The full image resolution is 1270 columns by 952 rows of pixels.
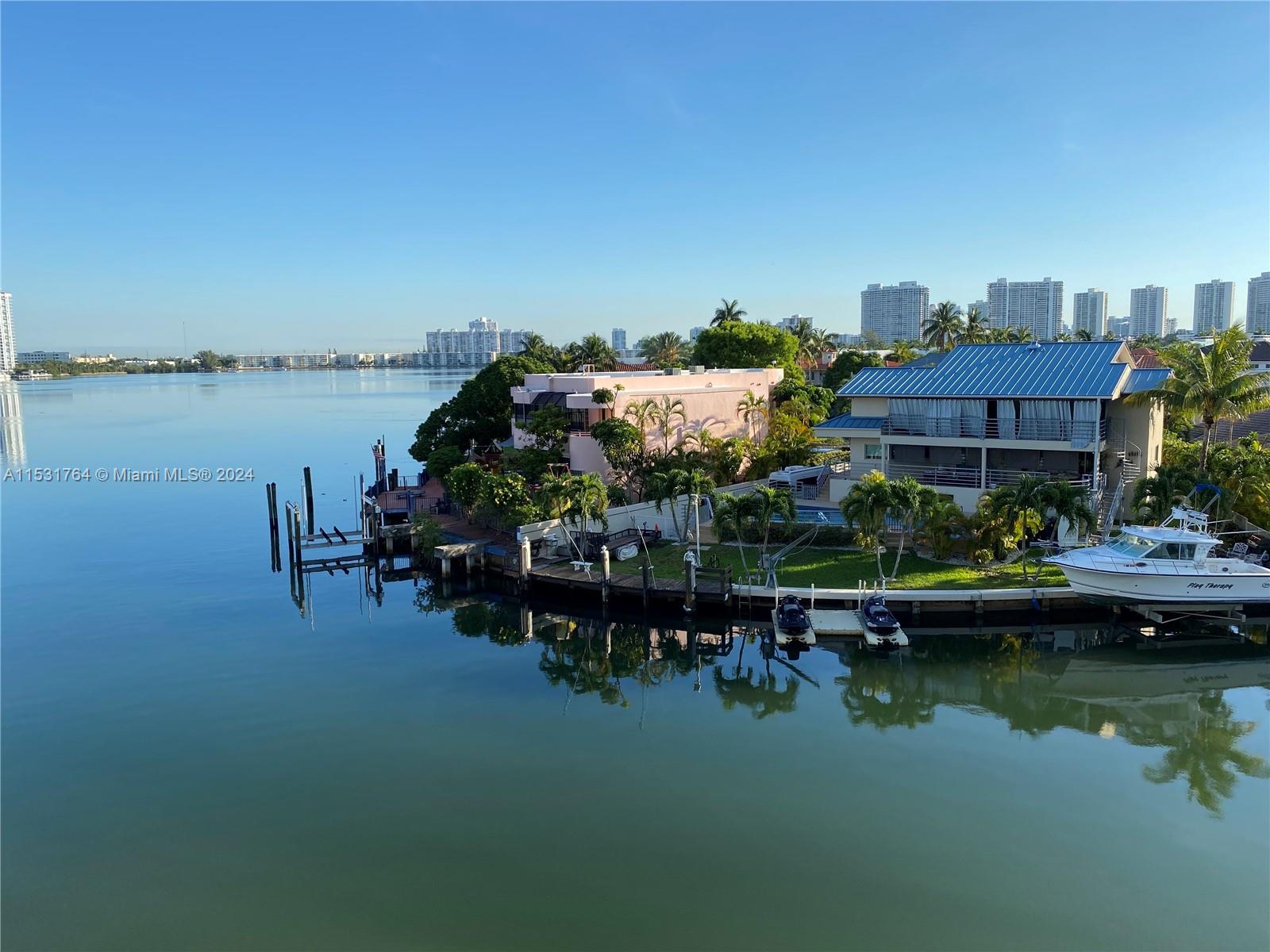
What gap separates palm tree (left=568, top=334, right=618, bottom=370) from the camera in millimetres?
80250

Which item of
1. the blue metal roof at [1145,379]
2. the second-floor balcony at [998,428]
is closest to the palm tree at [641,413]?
the second-floor balcony at [998,428]

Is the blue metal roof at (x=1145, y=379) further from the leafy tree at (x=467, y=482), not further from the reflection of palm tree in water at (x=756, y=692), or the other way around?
the leafy tree at (x=467, y=482)

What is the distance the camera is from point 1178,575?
32.8 metres

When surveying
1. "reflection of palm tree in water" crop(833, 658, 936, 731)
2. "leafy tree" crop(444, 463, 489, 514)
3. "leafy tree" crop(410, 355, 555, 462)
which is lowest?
"reflection of palm tree in water" crop(833, 658, 936, 731)

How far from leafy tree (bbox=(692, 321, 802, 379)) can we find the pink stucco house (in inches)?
649

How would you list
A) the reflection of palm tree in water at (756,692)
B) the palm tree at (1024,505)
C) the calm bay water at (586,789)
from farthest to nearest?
the palm tree at (1024,505), the reflection of palm tree in water at (756,692), the calm bay water at (586,789)

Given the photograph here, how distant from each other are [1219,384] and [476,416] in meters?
45.9

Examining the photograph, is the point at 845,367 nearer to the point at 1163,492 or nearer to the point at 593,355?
the point at 593,355

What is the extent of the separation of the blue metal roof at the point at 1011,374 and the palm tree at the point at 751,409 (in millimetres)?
13445

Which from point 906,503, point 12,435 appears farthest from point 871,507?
point 12,435

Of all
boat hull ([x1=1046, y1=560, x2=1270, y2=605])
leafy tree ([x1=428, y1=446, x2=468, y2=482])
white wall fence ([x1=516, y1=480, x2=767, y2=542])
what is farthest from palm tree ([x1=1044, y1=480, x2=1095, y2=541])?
leafy tree ([x1=428, y1=446, x2=468, y2=482])

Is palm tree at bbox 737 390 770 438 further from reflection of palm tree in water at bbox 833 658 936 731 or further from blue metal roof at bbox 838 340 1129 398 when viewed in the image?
reflection of palm tree in water at bbox 833 658 936 731

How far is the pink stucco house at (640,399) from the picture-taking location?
54281mm

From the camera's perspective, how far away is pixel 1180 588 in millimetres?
33062
